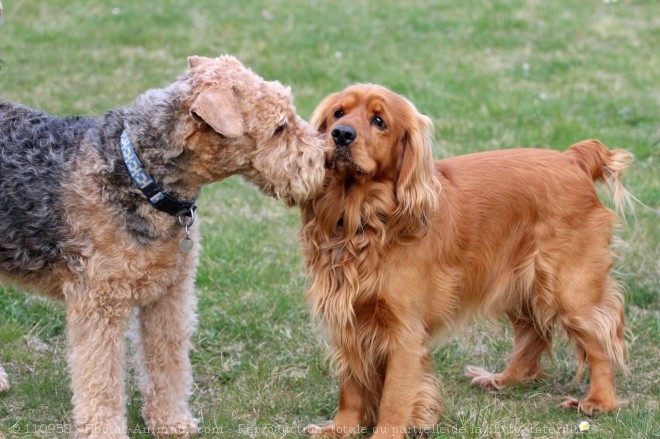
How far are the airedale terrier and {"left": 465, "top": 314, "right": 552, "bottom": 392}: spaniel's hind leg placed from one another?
183cm

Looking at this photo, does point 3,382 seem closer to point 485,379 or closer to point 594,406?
point 485,379

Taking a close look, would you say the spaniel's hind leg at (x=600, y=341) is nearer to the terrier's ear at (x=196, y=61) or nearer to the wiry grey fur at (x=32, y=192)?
the terrier's ear at (x=196, y=61)

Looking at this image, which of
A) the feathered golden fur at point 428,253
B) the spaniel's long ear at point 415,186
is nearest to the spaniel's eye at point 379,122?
the feathered golden fur at point 428,253

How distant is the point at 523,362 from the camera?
543cm

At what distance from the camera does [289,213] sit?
25.9 feet

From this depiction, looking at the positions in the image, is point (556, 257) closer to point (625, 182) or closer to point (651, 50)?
point (625, 182)

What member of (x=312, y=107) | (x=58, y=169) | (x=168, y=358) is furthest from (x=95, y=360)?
(x=312, y=107)

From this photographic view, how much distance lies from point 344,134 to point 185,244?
97 centimetres

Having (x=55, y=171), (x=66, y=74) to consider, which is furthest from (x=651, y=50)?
(x=55, y=171)

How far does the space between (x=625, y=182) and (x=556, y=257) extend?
12.0ft

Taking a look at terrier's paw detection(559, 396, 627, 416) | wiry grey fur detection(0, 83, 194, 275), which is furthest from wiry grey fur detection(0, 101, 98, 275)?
terrier's paw detection(559, 396, 627, 416)

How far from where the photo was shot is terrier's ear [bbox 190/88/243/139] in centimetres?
403

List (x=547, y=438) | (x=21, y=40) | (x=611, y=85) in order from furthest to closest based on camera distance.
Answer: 1. (x=21, y=40)
2. (x=611, y=85)
3. (x=547, y=438)

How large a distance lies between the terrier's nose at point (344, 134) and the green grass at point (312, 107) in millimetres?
1612
